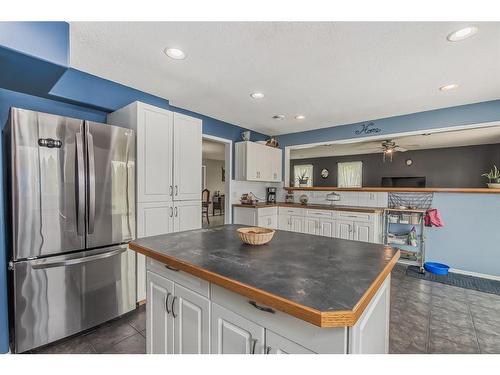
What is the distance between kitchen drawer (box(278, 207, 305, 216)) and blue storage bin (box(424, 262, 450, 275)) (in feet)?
6.60

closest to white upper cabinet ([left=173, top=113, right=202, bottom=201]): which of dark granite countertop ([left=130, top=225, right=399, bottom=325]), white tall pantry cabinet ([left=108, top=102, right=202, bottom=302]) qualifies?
white tall pantry cabinet ([left=108, top=102, right=202, bottom=302])

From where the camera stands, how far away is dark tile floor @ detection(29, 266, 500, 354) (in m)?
1.86

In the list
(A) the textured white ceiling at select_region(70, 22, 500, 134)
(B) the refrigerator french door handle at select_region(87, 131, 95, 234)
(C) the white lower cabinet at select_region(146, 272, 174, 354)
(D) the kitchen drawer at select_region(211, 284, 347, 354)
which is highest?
(A) the textured white ceiling at select_region(70, 22, 500, 134)

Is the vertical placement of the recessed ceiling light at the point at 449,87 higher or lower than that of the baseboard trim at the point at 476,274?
higher

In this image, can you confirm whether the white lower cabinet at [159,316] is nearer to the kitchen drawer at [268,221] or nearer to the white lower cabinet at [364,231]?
the kitchen drawer at [268,221]

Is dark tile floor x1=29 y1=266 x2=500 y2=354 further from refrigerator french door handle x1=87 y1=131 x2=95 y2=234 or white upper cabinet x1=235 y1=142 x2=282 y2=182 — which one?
white upper cabinet x1=235 y1=142 x2=282 y2=182

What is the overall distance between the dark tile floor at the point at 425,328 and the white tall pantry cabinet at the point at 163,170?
1.54 feet

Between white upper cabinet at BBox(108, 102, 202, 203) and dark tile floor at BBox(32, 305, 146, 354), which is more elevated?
white upper cabinet at BBox(108, 102, 202, 203)

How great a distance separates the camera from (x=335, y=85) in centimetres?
267

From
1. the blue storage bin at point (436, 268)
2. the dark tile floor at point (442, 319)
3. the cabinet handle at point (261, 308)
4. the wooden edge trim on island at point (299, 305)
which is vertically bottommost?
the dark tile floor at point (442, 319)

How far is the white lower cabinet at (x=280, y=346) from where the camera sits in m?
0.83

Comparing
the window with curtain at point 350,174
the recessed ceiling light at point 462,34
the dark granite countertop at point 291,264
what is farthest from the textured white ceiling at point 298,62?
the window with curtain at point 350,174

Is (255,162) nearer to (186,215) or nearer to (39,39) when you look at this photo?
(186,215)

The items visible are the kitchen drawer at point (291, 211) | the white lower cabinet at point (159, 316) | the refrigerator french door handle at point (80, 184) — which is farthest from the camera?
the kitchen drawer at point (291, 211)
